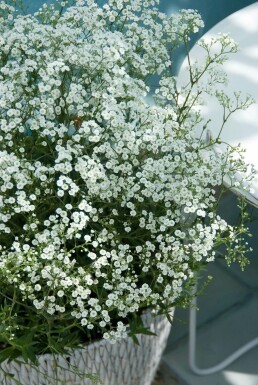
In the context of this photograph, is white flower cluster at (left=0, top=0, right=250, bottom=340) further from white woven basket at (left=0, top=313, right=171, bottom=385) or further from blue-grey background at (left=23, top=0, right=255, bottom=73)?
blue-grey background at (left=23, top=0, right=255, bottom=73)

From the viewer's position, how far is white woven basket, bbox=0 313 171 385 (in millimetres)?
1294

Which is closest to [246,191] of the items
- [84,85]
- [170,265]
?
[170,265]

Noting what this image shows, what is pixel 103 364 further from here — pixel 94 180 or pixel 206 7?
pixel 206 7

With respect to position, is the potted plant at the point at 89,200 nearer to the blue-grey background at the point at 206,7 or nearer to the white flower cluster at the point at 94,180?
the white flower cluster at the point at 94,180

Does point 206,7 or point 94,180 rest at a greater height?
point 206,7

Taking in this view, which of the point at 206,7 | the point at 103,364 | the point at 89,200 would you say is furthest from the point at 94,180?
the point at 206,7

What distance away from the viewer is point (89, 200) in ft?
4.01

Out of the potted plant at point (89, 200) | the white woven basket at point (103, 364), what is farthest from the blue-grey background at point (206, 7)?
the white woven basket at point (103, 364)

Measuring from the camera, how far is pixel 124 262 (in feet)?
3.84

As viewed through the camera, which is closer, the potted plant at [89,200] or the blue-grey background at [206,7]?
the potted plant at [89,200]

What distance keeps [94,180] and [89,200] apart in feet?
0.37

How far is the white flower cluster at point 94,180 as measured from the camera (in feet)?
3.75

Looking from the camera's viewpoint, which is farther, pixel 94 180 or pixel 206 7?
pixel 206 7

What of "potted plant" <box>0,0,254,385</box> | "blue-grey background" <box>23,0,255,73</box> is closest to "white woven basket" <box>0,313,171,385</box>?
"potted plant" <box>0,0,254,385</box>
